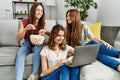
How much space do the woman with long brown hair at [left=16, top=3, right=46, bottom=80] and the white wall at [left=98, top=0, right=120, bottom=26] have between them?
1428 mm

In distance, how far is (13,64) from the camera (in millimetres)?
2113

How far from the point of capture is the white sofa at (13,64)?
5.45ft

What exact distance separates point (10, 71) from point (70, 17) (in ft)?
2.96

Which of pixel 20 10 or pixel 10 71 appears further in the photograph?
pixel 20 10

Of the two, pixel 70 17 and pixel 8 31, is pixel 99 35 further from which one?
pixel 8 31

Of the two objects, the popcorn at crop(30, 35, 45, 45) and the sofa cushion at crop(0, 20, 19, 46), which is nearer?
the popcorn at crop(30, 35, 45, 45)

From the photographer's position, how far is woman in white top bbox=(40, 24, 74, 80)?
5.64ft

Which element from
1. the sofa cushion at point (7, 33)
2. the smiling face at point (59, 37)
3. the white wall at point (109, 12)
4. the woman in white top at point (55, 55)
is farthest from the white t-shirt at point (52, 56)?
the white wall at point (109, 12)

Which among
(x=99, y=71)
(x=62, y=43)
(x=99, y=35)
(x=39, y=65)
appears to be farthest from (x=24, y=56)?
(x=99, y=35)

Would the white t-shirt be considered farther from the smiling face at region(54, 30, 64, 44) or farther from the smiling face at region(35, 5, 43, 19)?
the smiling face at region(35, 5, 43, 19)

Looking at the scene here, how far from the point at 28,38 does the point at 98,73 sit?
3.19 feet

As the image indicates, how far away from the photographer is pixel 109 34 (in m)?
2.72

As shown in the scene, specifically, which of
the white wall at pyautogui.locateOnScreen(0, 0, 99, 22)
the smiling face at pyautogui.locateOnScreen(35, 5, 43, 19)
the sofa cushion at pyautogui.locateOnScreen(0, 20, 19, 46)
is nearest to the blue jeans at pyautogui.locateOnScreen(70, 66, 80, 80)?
the smiling face at pyautogui.locateOnScreen(35, 5, 43, 19)

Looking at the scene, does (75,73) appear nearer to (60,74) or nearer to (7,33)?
(60,74)
